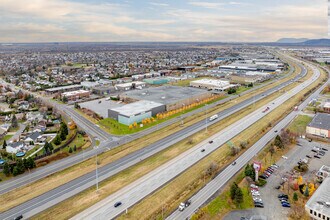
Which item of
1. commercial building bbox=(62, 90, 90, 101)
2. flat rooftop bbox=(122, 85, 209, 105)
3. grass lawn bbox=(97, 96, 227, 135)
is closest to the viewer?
grass lawn bbox=(97, 96, 227, 135)

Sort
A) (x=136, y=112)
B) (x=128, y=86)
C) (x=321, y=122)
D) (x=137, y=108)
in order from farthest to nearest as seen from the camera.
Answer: (x=128, y=86) < (x=137, y=108) < (x=136, y=112) < (x=321, y=122)

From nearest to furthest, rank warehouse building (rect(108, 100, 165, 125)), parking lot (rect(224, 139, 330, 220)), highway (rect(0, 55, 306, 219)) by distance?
parking lot (rect(224, 139, 330, 220)), highway (rect(0, 55, 306, 219)), warehouse building (rect(108, 100, 165, 125))

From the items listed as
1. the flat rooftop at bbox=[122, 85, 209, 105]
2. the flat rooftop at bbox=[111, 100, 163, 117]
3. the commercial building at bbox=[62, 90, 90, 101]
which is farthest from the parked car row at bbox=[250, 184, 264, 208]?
the commercial building at bbox=[62, 90, 90, 101]

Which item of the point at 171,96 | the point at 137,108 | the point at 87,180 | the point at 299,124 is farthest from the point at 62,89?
the point at 299,124

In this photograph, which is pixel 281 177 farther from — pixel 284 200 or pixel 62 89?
pixel 62 89

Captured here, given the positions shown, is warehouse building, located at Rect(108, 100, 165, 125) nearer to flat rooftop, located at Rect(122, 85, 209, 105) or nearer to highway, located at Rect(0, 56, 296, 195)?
flat rooftop, located at Rect(122, 85, 209, 105)

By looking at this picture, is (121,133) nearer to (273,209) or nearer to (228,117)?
(228,117)
